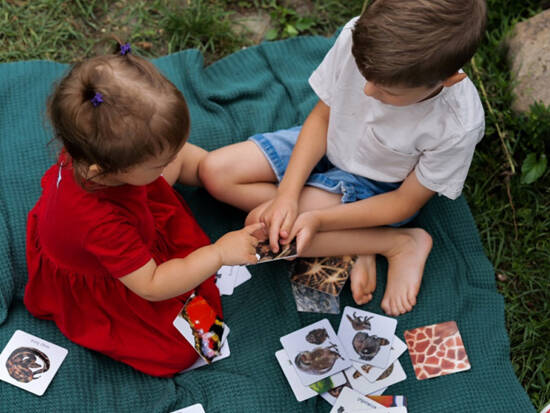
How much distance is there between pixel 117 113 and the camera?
1271 millimetres

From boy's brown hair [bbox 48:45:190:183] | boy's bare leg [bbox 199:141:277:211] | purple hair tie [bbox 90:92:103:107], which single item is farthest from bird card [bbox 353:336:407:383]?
purple hair tie [bbox 90:92:103:107]

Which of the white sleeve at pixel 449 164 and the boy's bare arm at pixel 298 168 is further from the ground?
the white sleeve at pixel 449 164

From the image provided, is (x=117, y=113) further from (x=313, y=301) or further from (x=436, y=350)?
(x=436, y=350)

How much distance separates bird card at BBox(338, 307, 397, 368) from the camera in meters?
1.97

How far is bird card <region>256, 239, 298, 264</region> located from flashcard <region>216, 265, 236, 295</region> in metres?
0.31

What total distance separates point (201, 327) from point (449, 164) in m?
0.95

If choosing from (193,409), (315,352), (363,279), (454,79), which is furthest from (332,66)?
(193,409)

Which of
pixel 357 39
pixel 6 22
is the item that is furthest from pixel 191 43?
pixel 357 39

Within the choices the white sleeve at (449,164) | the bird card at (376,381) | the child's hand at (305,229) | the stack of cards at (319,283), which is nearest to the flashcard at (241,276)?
the stack of cards at (319,283)

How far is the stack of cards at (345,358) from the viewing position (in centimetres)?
191

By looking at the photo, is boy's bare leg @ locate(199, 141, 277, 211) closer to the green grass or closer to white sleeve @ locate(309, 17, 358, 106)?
white sleeve @ locate(309, 17, 358, 106)

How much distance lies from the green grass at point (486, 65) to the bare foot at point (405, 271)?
15.7 inches

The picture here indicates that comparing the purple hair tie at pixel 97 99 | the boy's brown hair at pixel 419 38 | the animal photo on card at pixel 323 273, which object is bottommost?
the animal photo on card at pixel 323 273

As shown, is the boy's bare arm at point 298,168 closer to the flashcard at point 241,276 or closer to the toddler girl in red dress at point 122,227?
the toddler girl in red dress at point 122,227
